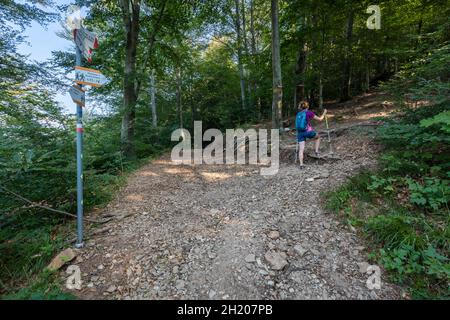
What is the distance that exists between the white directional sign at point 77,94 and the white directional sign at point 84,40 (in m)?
0.49

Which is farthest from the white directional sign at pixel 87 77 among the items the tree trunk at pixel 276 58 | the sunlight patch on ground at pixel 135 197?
Result: the tree trunk at pixel 276 58

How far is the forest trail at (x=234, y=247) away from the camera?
2.45 meters

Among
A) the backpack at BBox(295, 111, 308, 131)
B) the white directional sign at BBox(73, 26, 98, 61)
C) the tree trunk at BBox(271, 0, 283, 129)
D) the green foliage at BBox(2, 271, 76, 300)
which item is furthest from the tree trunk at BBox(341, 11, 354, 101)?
the green foliage at BBox(2, 271, 76, 300)

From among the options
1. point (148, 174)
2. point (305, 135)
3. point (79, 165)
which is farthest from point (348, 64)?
point (79, 165)

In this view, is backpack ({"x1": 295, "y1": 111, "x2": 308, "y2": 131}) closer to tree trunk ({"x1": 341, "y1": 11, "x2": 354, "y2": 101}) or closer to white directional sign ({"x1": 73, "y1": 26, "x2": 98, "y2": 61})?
white directional sign ({"x1": 73, "y1": 26, "x2": 98, "y2": 61})

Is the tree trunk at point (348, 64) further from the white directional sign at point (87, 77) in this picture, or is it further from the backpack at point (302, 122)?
the white directional sign at point (87, 77)

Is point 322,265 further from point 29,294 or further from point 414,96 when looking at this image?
point 414,96

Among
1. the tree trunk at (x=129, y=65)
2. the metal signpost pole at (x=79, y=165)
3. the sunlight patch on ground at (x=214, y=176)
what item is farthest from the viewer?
the tree trunk at (x=129, y=65)

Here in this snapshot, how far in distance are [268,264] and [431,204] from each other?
2.71m

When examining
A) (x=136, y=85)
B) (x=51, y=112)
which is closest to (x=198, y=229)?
(x=51, y=112)

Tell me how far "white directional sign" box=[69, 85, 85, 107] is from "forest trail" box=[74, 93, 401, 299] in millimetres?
2196

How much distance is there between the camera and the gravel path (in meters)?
2.45
